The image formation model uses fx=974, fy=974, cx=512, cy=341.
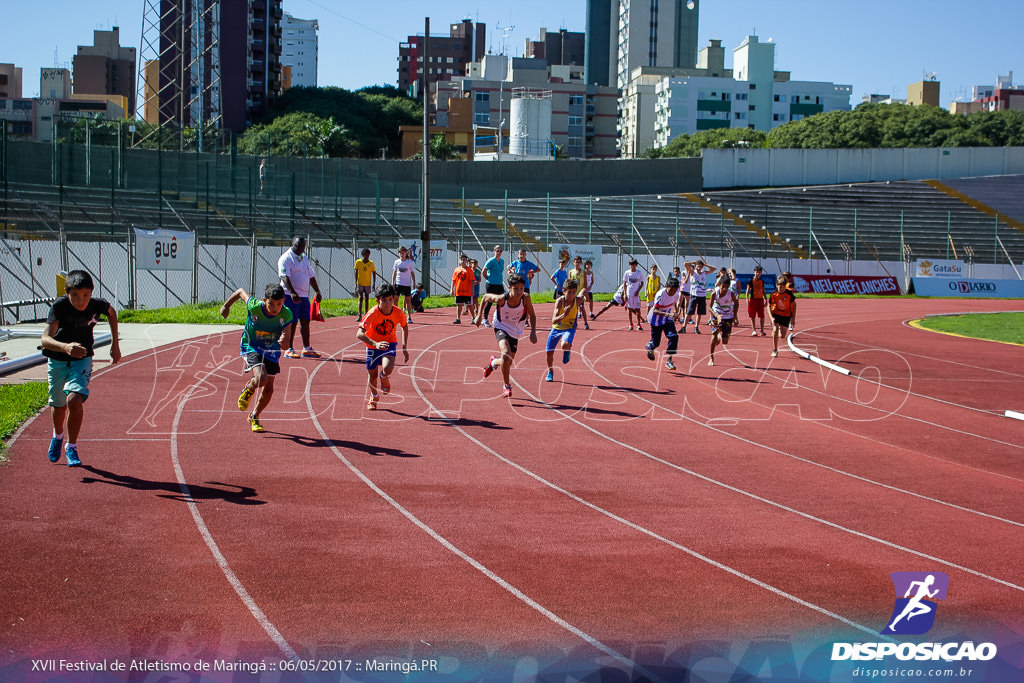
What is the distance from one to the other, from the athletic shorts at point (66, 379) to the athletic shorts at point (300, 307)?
675 cm

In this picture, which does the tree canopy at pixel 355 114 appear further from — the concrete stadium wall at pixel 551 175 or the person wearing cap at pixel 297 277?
the person wearing cap at pixel 297 277

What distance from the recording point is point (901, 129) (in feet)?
308

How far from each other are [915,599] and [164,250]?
2243 cm

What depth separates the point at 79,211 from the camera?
29719 mm

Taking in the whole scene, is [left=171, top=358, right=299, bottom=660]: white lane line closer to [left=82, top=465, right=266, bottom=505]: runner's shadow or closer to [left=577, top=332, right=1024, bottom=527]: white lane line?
[left=82, top=465, right=266, bottom=505]: runner's shadow

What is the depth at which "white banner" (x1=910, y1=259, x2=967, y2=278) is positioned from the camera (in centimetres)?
4991

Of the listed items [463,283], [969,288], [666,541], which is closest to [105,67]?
[969,288]

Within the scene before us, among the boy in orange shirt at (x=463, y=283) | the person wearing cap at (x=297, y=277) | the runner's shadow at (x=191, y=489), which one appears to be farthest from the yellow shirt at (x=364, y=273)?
the runner's shadow at (x=191, y=489)

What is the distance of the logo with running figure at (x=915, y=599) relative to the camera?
6168 millimetres

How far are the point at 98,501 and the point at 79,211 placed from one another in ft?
79.1

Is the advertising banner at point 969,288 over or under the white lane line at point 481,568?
over

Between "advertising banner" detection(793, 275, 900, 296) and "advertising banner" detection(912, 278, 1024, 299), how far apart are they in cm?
145

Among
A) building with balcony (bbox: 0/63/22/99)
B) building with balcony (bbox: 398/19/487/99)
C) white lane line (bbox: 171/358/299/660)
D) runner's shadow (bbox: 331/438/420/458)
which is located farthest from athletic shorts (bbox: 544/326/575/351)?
building with balcony (bbox: 398/19/487/99)

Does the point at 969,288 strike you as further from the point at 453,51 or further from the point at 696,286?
the point at 453,51
